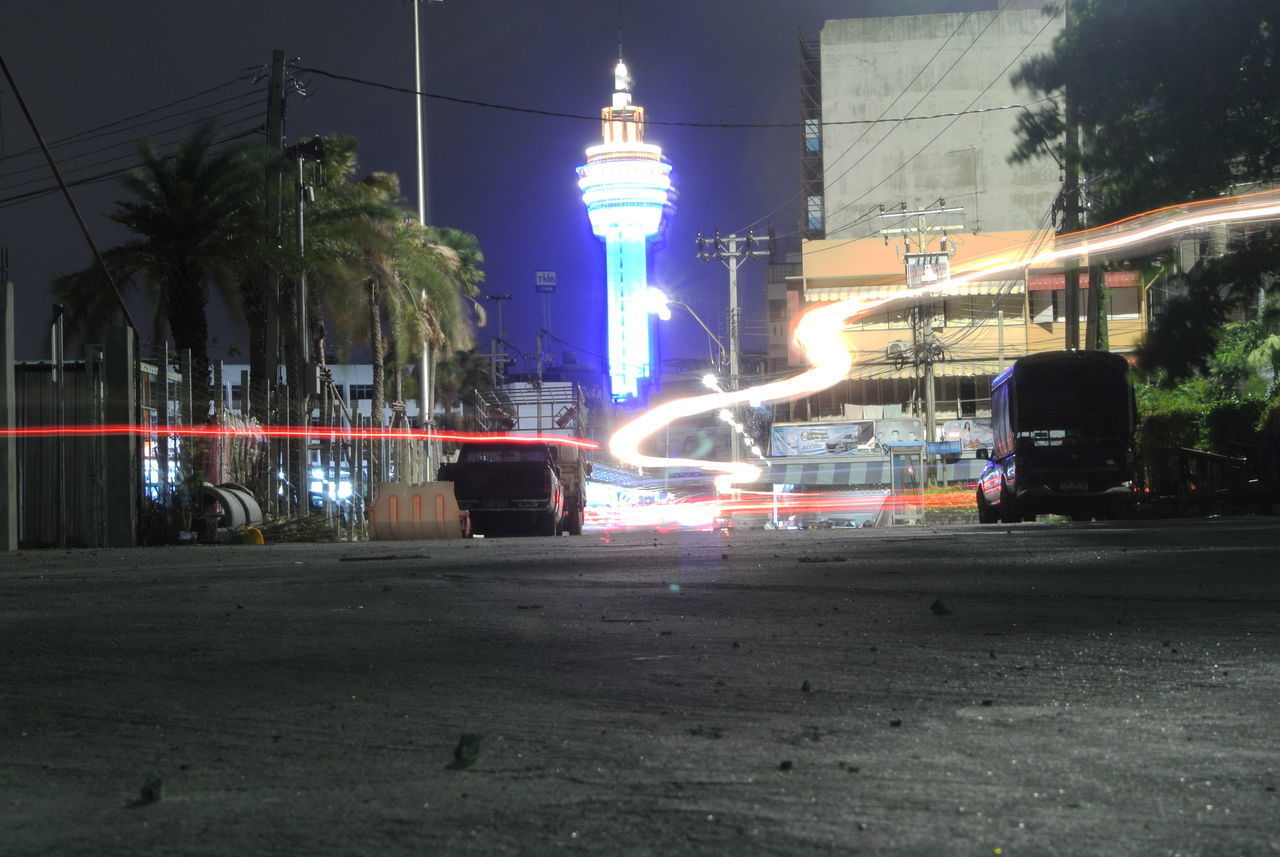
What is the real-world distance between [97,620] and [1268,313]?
24708 millimetres

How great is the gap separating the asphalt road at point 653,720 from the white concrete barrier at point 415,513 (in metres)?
15.5

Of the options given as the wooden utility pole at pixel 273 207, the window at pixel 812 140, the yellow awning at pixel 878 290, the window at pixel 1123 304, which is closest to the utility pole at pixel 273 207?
the wooden utility pole at pixel 273 207

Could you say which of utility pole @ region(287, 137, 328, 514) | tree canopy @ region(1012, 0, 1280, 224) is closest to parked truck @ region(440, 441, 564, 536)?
utility pole @ region(287, 137, 328, 514)

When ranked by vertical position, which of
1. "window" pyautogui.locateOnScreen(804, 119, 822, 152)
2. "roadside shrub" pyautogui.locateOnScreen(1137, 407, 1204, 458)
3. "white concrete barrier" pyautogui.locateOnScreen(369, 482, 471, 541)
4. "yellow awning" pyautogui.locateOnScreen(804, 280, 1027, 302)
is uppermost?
"window" pyautogui.locateOnScreen(804, 119, 822, 152)

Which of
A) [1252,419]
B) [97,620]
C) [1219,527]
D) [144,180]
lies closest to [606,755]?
[97,620]

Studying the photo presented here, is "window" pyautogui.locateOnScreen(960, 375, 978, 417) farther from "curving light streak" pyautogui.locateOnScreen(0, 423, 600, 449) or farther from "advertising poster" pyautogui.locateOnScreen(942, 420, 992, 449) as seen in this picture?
"curving light streak" pyautogui.locateOnScreen(0, 423, 600, 449)

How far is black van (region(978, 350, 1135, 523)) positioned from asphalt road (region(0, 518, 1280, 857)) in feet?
55.9

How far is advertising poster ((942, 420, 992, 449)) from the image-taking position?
68125 mm

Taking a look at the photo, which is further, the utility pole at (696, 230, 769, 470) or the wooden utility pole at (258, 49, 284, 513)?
the utility pole at (696, 230, 769, 470)

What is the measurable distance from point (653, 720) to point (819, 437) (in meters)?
58.9

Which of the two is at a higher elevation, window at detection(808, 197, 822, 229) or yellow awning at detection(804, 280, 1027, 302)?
window at detection(808, 197, 822, 229)

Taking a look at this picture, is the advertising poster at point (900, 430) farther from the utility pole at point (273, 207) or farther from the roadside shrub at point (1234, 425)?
the utility pole at point (273, 207)

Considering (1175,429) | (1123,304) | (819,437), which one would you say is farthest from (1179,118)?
(1123,304)

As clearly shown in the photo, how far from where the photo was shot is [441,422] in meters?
73.4
